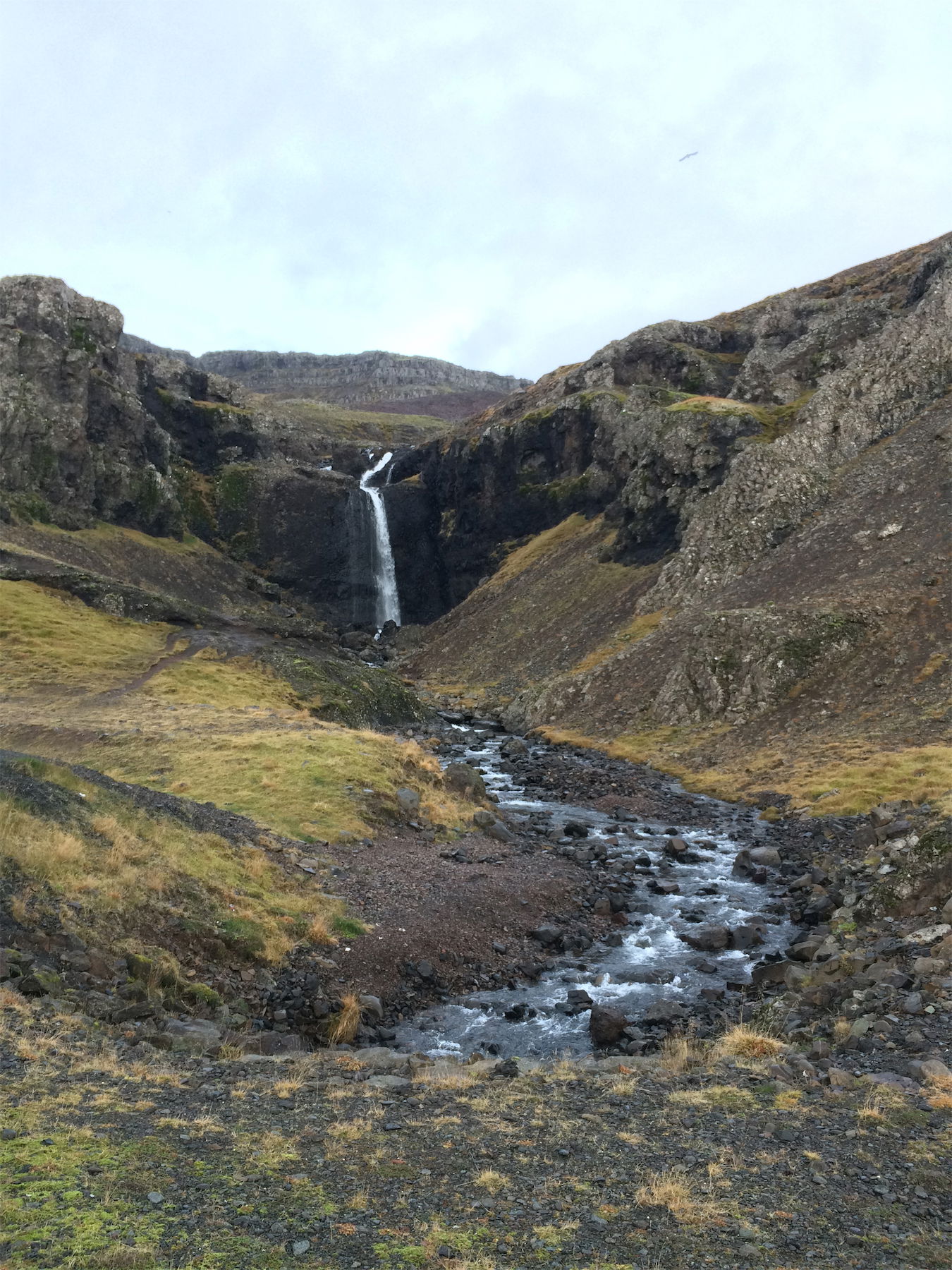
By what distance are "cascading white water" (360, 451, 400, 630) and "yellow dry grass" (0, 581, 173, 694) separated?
157 ft

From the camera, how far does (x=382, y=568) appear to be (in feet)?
383

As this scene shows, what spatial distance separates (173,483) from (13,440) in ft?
78.2

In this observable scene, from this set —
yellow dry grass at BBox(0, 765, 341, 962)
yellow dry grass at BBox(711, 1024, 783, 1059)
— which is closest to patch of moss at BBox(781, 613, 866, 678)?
yellow dry grass at BBox(0, 765, 341, 962)

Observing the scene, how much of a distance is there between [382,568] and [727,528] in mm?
58133

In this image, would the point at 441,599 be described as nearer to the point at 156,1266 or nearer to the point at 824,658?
the point at 824,658

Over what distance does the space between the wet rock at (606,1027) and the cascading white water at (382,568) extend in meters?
92.9

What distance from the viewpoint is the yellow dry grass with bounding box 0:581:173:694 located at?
167ft

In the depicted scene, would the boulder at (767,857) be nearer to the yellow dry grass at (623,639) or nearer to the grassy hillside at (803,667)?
the grassy hillside at (803,667)

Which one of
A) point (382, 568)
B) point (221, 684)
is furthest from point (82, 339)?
point (221, 684)

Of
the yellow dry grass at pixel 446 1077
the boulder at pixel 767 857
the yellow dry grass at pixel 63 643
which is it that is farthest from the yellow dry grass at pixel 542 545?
the yellow dry grass at pixel 446 1077

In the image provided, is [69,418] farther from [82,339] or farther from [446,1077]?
[446,1077]

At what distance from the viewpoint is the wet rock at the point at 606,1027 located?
1805 centimetres

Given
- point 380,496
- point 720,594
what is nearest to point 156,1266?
point 720,594

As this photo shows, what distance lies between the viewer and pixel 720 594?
63594 mm
